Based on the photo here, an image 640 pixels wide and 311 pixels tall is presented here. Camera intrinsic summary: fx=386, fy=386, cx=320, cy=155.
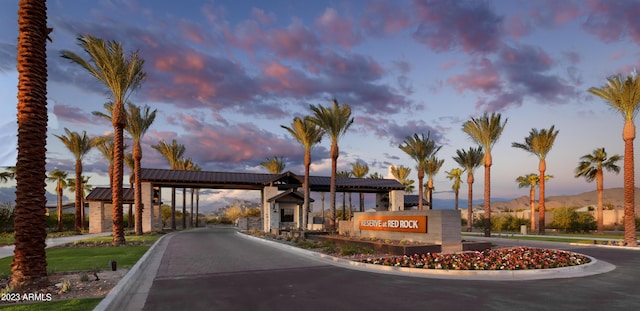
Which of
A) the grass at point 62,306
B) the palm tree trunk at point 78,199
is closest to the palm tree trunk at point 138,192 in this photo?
the palm tree trunk at point 78,199

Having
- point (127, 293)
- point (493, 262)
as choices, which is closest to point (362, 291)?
point (127, 293)

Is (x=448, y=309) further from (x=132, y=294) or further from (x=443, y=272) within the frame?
(x=132, y=294)

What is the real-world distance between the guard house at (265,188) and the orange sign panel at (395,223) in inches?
679

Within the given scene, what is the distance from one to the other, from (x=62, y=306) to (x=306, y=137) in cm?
3390

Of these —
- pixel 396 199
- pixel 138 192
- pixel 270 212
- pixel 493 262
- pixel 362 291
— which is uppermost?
pixel 138 192

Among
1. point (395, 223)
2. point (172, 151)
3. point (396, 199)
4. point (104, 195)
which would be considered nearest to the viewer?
point (395, 223)

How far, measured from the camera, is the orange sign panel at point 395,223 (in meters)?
21.3

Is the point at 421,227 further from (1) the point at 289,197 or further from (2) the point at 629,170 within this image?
(1) the point at 289,197

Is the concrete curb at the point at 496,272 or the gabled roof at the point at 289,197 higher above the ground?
the gabled roof at the point at 289,197

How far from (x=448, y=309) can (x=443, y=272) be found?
204 inches

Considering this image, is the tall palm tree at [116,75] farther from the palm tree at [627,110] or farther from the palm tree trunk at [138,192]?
the palm tree at [627,110]

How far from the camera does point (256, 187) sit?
162 ft

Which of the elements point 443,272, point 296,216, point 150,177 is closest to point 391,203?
point 296,216

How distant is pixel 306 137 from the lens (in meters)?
41.9
